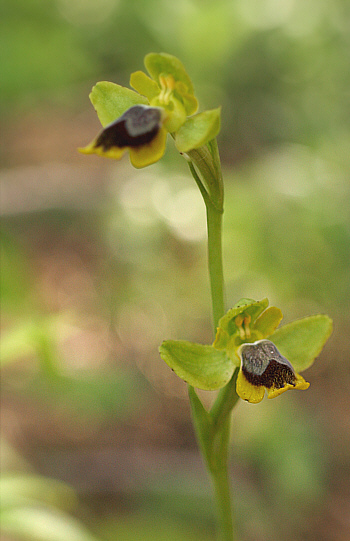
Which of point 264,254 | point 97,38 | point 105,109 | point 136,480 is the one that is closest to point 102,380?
A: point 136,480

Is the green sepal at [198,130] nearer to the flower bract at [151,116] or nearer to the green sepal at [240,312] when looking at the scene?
the flower bract at [151,116]

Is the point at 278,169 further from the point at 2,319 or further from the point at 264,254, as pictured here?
the point at 2,319

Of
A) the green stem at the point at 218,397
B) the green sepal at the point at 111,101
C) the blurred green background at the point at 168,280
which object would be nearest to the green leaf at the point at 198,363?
the green stem at the point at 218,397

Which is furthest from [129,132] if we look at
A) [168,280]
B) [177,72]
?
[168,280]

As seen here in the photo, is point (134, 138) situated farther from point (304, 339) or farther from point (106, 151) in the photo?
point (304, 339)

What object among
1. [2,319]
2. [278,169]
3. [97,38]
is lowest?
[2,319]
